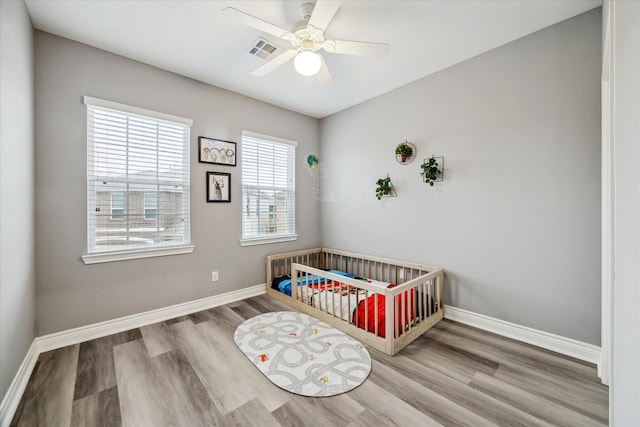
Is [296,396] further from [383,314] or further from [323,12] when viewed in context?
[323,12]

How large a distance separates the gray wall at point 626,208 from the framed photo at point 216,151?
3143 millimetres

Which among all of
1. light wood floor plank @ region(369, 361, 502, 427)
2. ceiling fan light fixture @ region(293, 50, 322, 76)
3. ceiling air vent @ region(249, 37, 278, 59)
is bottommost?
light wood floor plank @ region(369, 361, 502, 427)

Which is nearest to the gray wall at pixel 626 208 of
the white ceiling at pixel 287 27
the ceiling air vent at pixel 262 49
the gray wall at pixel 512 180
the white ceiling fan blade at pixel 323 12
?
the white ceiling fan blade at pixel 323 12

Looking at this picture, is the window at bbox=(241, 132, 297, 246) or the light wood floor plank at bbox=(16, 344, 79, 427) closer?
the light wood floor plank at bbox=(16, 344, 79, 427)

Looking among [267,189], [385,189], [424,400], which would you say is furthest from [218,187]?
[424,400]

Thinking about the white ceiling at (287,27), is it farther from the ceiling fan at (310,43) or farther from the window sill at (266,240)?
the window sill at (266,240)

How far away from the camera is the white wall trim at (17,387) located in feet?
4.75

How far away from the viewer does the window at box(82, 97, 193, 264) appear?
7.91 feet

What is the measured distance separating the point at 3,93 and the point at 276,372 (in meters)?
2.35

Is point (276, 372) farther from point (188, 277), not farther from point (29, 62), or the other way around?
point (29, 62)

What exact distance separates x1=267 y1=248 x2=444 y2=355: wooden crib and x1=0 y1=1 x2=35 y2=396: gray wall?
6.99 feet

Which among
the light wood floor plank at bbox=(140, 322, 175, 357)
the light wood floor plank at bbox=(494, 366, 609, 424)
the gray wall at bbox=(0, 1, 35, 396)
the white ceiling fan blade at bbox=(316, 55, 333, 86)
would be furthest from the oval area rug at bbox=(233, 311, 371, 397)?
the white ceiling fan blade at bbox=(316, 55, 333, 86)

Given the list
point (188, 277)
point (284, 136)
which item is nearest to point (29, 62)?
point (188, 277)

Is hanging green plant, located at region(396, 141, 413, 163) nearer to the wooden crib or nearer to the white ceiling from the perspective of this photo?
the white ceiling
